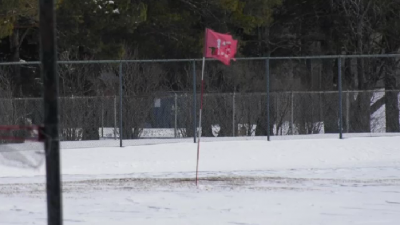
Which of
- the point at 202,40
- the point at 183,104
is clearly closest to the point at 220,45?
the point at 183,104

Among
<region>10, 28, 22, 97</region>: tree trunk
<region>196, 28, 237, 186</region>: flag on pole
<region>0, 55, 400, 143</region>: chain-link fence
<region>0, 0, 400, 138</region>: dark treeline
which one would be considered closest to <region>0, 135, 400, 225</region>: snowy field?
<region>0, 55, 400, 143</region>: chain-link fence

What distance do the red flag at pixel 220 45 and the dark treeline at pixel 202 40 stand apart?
757cm

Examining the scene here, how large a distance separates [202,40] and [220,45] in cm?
1092

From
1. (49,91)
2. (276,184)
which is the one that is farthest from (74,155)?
(49,91)

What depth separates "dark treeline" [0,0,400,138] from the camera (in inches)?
958

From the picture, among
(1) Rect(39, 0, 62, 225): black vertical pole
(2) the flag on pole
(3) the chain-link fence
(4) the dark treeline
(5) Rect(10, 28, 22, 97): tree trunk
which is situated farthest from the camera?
(5) Rect(10, 28, 22, 97): tree trunk

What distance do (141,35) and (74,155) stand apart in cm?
913

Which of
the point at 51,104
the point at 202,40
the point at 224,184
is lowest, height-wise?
the point at 224,184

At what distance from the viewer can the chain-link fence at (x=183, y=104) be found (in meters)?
21.9

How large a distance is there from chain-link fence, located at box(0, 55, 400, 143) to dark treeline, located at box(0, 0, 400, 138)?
0.28ft

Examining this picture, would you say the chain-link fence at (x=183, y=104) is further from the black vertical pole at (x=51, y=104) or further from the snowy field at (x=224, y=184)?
the black vertical pole at (x=51, y=104)

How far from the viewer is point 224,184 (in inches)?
585

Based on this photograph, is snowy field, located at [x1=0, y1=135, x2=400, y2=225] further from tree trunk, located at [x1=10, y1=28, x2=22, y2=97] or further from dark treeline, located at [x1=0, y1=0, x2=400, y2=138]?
tree trunk, located at [x1=10, y1=28, x2=22, y2=97]

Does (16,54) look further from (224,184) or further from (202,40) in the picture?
(224,184)
